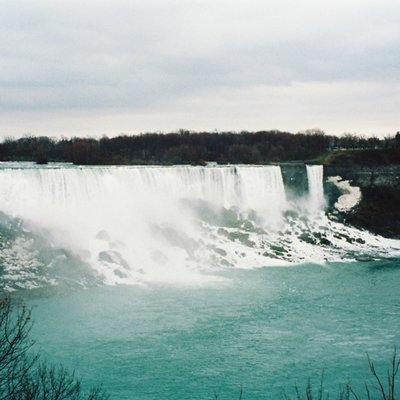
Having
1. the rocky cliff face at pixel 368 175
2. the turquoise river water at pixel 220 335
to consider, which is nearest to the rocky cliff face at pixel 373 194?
the rocky cliff face at pixel 368 175

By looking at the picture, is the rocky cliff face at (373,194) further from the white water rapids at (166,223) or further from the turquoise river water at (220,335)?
the turquoise river water at (220,335)

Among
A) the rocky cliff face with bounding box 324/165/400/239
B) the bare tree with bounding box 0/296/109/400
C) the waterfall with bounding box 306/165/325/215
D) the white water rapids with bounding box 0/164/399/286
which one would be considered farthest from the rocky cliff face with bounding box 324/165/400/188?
the bare tree with bounding box 0/296/109/400

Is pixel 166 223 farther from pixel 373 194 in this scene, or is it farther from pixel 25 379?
pixel 25 379

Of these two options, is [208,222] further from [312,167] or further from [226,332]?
[226,332]

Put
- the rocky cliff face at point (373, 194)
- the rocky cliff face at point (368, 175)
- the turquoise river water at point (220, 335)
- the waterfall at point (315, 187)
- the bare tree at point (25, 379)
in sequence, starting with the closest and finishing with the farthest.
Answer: the bare tree at point (25, 379), the turquoise river water at point (220, 335), the rocky cliff face at point (373, 194), the waterfall at point (315, 187), the rocky cliff face at point (368, 175)

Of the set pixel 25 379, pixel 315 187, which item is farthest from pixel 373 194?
pixel 25 379
